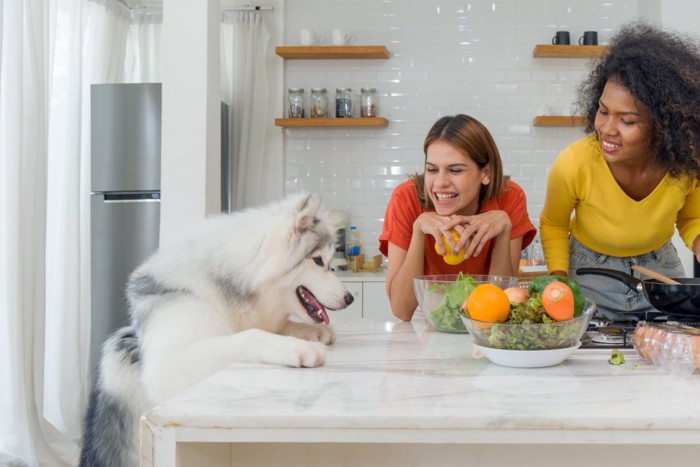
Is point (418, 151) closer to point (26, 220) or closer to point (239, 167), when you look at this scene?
point (239, 167)

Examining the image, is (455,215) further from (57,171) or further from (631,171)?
(57,171)

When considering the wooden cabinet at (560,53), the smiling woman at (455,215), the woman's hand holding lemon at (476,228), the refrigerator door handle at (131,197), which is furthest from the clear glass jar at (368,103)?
the woman's hand holding lemon at (476,228)

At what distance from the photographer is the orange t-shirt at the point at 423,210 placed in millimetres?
2166

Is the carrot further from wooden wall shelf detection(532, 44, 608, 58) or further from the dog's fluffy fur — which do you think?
wooden wall shelf detection(532, 44, 608, 58)

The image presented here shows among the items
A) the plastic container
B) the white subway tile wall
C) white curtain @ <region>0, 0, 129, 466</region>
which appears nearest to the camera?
the plastic container

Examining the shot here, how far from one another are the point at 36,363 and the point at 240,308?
222 centimetres

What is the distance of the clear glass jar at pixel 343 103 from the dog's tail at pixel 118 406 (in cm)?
327

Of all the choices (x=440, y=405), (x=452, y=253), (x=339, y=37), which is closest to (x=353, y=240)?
(x=339, y=37)

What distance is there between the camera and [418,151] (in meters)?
4.73

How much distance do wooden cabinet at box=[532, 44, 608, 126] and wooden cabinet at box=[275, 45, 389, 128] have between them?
1040 mm

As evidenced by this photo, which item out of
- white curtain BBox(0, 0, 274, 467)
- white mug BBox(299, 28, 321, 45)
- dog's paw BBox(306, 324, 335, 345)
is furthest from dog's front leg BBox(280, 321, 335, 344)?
white mug BBox(299, 28, 321, 45)

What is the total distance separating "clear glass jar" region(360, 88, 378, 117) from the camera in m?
4.55

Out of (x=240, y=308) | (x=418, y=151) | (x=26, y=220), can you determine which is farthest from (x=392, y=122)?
(x=240, y=308)

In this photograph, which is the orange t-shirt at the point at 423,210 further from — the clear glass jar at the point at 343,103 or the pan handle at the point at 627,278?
the clear glass jar at the point at 343,103
